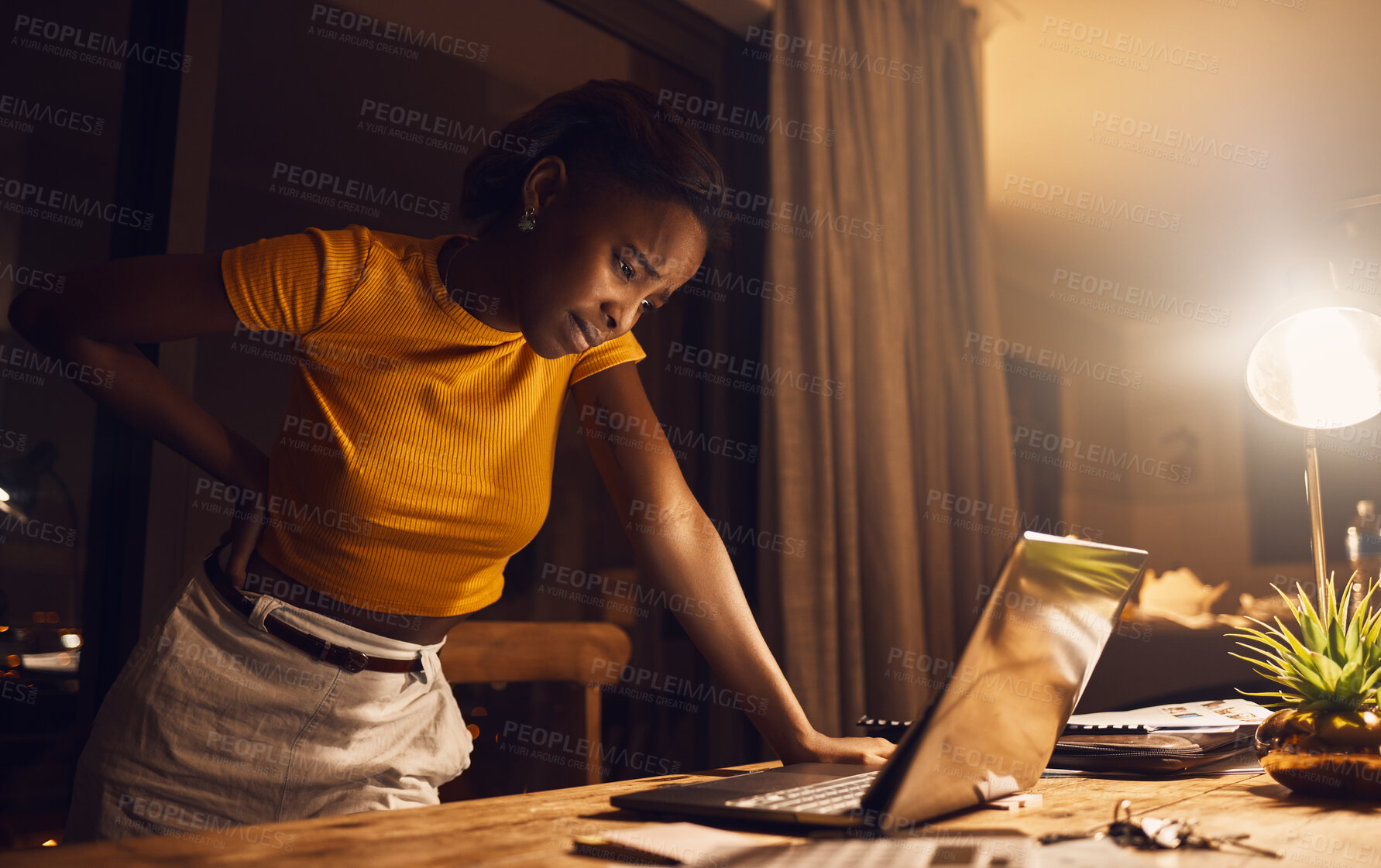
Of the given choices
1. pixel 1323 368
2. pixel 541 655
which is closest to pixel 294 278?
pixel 541 655

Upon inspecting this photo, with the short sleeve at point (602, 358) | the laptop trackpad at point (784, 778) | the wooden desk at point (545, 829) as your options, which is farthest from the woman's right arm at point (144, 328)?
the laptop trackpad at point (784, 778)

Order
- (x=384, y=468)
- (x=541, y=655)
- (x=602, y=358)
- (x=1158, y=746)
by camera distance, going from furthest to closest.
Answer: (x=541, y=655) → (x=602, y=358) → (x=384, y=468) → (x=1158, y=746)

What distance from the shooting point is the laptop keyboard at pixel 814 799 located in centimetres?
65

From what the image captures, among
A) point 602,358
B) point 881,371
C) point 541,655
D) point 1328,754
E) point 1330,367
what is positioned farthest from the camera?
point 881,371

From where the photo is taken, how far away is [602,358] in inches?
50.8

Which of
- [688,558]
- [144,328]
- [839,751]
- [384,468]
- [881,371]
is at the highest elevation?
[881,371]

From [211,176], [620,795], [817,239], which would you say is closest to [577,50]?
[817,239]

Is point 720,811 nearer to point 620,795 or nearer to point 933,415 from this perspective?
point 620,795

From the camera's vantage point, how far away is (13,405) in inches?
60.1

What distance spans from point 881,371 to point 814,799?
6.69 ft

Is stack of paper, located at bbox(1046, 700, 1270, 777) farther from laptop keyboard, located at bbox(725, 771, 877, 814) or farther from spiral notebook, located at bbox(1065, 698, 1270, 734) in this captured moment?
laptop keyboard, located at bbox(725, 771, 877, 814)

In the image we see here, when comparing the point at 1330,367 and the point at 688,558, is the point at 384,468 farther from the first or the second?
the point at 1330,367

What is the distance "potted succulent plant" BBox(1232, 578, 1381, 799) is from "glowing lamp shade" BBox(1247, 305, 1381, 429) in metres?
0.68

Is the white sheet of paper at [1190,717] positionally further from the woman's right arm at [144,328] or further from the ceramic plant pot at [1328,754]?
the woman's right arm at [144,328]
